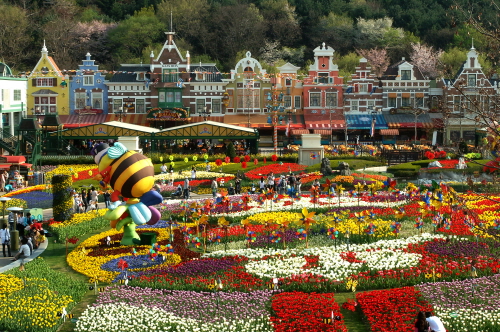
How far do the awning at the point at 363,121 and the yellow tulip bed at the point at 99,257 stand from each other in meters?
44.0

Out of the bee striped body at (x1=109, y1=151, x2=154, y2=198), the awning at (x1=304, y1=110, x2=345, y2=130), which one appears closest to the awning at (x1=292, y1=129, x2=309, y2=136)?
the awning at (x1=304, y1=110, x2=345, y2=130)

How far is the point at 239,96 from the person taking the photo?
75938mm

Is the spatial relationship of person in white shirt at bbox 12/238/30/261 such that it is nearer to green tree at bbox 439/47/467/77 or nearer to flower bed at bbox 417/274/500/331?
flower bed at bbox 417/274/500/331

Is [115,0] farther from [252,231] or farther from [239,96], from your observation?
[252,231]

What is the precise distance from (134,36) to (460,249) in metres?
75.5

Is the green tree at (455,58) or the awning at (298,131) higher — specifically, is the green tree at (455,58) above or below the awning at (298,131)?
above

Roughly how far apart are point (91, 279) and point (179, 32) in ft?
258

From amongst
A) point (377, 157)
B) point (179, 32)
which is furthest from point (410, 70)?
point (179, 32)

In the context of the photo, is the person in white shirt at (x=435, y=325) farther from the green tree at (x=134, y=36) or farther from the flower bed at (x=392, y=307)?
the green tree at (x=134, y=36)

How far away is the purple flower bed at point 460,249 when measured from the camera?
26256mm

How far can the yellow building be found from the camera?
250ft

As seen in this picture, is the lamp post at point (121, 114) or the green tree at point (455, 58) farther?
the green tree at point (455, 58)

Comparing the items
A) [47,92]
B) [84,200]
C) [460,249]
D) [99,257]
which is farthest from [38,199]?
[47,92]

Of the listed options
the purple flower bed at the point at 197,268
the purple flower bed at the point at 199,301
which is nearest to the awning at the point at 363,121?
the purple flower bed at the point at 197,268
